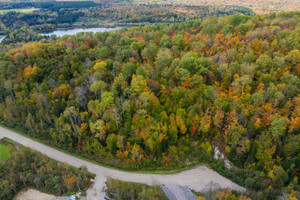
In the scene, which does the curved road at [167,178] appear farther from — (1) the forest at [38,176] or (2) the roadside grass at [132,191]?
(1) the forest at [38,176]

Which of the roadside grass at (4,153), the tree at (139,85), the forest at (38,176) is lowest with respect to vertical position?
the roadside grass at (4,153)

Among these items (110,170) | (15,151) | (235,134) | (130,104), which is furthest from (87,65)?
(235,134)

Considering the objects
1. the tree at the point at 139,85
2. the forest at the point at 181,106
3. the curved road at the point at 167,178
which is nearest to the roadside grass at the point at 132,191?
the curved road at the point at 167,178

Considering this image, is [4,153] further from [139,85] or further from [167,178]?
[167,178]

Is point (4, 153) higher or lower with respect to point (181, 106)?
lower

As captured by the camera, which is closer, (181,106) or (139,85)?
(181,106)

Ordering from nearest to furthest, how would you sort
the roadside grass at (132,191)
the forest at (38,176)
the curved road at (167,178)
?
the roadside grass at (132,191) → the curved road at (167,178) → the forest at (38,176)

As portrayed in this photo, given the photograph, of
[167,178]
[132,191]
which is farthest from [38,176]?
[167,178]

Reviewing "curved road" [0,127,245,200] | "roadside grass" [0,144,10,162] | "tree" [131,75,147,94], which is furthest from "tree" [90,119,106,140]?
"roadside grass" [0,144,10,162]

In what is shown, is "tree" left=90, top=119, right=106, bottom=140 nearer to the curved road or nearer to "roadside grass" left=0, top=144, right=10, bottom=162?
the curved road
